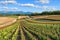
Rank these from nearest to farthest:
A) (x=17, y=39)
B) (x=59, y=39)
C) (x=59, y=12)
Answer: (x=59, y=39) → (x=17, y=39) → (x=59, y=12)

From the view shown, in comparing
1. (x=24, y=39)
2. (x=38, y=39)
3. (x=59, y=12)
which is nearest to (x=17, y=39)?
(x=24, y=39)

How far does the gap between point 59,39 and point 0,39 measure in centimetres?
767

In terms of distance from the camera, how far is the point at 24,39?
83.0ft

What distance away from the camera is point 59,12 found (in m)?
101

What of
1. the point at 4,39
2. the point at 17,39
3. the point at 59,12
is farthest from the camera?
the point at 59,12

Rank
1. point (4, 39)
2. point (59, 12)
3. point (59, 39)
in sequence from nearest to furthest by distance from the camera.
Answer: point (59, 39)
point (4, 39)
point (59, 12)

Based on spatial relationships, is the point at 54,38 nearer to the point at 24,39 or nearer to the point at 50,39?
the point at 50,39

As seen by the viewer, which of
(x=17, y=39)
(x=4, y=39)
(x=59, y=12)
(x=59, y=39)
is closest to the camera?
(x=59, y=39)

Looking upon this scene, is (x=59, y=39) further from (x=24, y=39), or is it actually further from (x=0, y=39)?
(x=0, y=39)

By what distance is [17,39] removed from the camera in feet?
84.7

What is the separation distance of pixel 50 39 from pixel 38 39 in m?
1.65

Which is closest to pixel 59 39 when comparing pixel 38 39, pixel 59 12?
pixel 38 39

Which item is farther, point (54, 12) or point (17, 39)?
point (54, 12)

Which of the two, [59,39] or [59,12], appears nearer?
[59,39]
